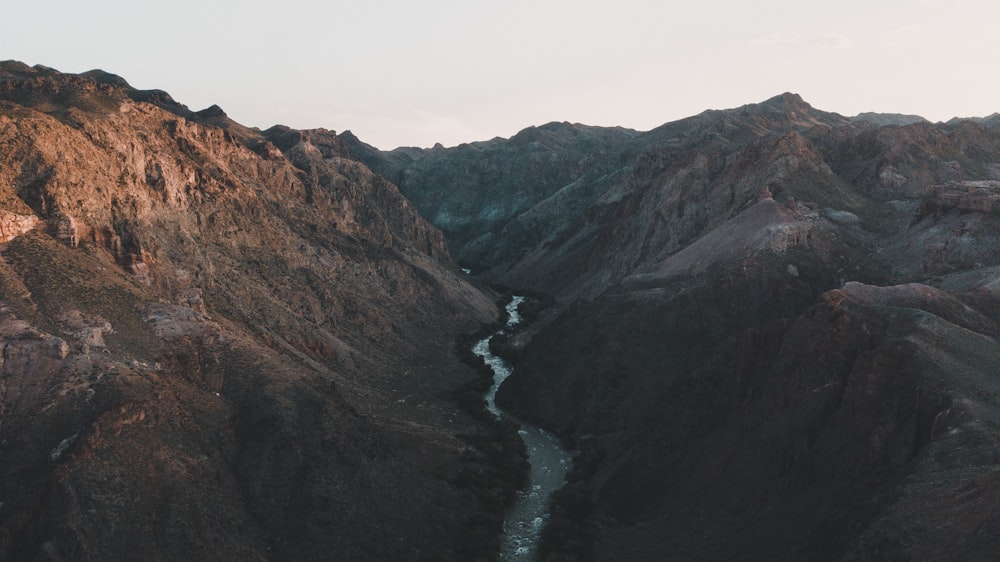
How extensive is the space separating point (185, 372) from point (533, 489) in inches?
829

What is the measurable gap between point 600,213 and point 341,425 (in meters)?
95.5

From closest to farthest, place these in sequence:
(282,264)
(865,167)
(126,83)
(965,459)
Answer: (965,459) → (282,264) → (865,167) → (126,83)

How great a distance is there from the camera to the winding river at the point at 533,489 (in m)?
39.1

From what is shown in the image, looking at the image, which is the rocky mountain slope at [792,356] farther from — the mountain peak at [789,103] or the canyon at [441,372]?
the mountain peak at [789,103]

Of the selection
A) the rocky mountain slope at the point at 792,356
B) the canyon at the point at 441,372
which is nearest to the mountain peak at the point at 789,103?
the rocky mountain slope at the point at 792,356

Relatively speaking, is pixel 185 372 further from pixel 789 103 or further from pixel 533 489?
pixel 789 103

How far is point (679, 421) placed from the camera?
4425 centimetres

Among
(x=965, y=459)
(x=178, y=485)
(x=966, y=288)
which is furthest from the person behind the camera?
(x=966, y=288)

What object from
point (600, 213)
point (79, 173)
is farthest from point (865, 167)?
point (79, 173)

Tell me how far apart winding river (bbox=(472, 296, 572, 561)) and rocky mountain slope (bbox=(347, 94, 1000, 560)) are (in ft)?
6.06

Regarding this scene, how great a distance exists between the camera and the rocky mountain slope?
28344 mm

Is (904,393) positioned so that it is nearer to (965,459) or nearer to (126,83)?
(965,459)

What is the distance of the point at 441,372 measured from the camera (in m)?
69.7

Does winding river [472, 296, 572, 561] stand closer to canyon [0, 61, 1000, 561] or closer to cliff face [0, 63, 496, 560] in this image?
canyon [0, 61, 1000, 561]
